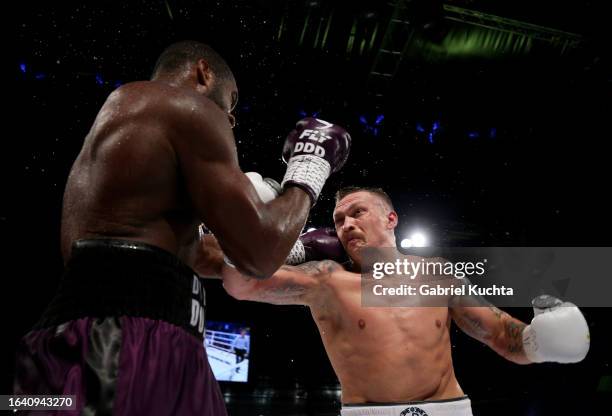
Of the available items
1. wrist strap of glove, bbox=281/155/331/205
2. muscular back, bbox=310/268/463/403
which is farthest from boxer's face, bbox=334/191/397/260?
wrist strap of glove, bbox=281/155/331/205

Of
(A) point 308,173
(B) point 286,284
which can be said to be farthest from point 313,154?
(B) point 286,284

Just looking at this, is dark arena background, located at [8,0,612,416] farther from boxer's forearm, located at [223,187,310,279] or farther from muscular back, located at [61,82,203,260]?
boxer's forearm, located at [223,187,310,279]

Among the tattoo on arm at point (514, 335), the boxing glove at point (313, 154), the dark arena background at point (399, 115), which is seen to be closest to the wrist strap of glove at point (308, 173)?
the boxing glove at point (313, 154)

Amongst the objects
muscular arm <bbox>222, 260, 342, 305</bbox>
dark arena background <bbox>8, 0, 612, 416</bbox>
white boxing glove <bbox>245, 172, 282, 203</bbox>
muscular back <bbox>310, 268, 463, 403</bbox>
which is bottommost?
muscular back <bbox>310, 268, 463, 403</bbox>

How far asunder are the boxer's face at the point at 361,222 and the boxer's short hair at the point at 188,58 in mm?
1489

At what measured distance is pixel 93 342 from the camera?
3.49ft

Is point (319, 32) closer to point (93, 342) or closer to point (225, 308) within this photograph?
point (93, 342)

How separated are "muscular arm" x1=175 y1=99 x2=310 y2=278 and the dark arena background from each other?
354cm

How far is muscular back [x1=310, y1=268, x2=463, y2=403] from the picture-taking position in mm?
2348

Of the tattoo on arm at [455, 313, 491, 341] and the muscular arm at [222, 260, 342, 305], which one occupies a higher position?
the muscular arm at [222, 260, 342, 305]

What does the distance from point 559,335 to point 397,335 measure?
719 millimetres

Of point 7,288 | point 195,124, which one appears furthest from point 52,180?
point 195,124

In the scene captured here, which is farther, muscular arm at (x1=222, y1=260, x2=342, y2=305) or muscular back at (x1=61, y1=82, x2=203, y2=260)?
muscular arm at (x1=222, y1=260, x2=342, y2=305)

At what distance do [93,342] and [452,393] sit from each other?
185 cm
